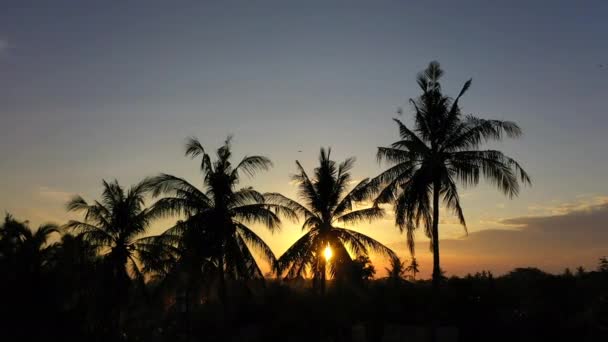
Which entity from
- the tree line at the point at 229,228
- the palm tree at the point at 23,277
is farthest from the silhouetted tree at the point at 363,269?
the palm tree at the point at 23,277

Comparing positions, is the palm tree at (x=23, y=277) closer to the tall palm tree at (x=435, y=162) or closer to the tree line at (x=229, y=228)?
the tree line at (x=229, y=228)

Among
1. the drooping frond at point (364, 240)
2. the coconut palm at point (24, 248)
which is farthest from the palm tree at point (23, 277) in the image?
the drooping frond at point (364, 240)

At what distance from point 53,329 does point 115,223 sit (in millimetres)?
6226

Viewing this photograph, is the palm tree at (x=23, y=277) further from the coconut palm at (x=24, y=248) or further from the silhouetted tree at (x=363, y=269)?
the silhouetted tree at (x=363, y=269)

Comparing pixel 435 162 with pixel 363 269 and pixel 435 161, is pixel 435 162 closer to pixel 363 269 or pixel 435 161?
pixel 435 161

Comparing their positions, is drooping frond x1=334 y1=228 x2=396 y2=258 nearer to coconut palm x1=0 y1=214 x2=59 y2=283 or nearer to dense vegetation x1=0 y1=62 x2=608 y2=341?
dense vegetation x1=0 y1=62 x2=608 y2=341

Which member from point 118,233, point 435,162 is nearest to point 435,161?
point 435,162

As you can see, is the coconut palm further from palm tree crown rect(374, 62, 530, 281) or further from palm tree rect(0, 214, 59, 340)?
palm tree crown rect(374, 62, 530, 281)

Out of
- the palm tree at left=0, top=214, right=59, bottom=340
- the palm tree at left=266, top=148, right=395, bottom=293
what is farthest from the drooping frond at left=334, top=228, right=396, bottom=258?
the palm tree at left=0, top=214, right=59, bottom=340

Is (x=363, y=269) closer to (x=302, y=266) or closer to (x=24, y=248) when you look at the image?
(x=302, y=266)

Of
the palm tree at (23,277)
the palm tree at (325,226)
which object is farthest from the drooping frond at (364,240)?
the palm tree at (23,277)

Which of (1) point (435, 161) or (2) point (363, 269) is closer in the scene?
(1) point (435, 161)

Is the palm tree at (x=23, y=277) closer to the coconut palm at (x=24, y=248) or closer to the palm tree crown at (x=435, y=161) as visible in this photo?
the coconut palm at (x=24, y=248)

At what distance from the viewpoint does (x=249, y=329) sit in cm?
3322
